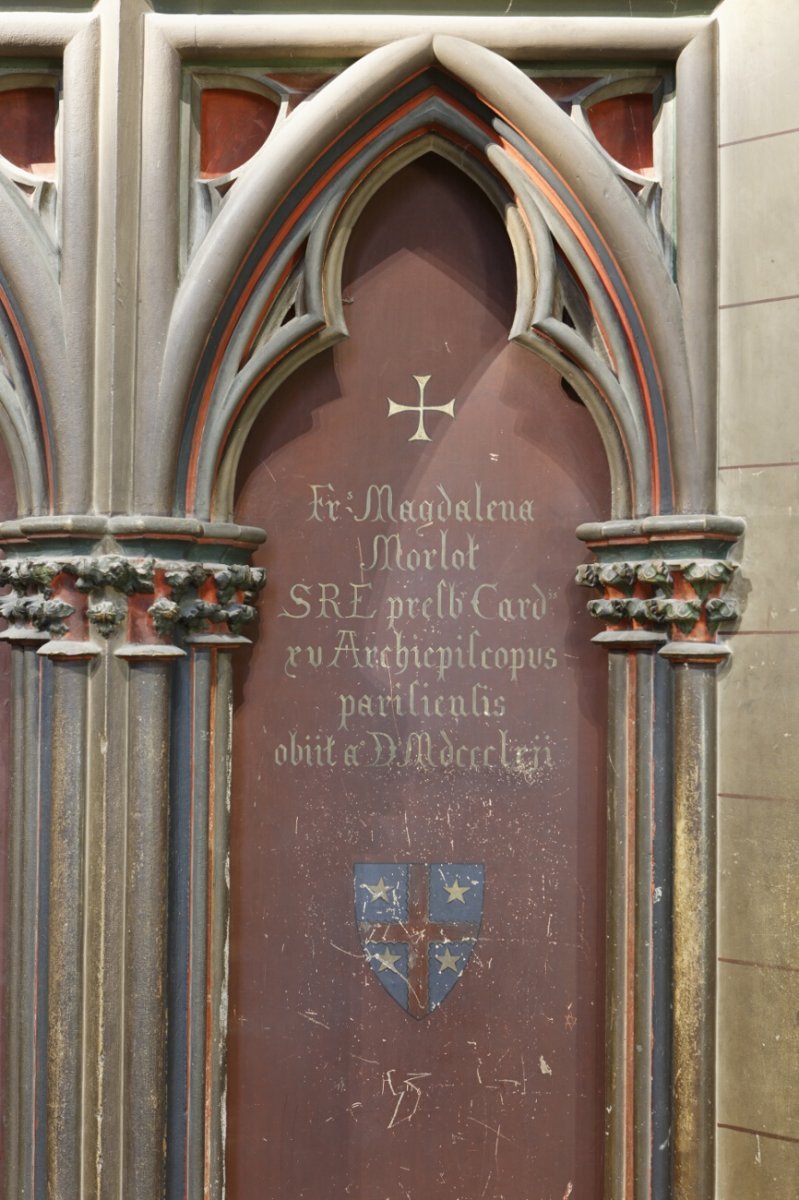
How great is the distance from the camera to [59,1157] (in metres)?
3.77

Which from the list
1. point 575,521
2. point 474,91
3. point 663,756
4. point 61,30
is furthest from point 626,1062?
point 61,30

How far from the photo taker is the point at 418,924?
4.01 meters

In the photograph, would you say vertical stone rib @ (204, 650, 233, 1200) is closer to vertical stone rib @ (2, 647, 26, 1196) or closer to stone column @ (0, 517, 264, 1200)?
stone column @ (0, 517, 264, 1200)

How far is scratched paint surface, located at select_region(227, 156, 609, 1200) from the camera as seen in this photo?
13.1 feet

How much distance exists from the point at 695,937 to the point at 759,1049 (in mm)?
373

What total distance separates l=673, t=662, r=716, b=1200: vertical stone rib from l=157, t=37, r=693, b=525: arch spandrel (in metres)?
0.66

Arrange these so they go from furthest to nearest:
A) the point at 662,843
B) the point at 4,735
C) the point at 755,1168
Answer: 1. the point at 4,735
2. the point at 662,843
3. the point at 755,1168

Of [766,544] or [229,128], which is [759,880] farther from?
[229,128]

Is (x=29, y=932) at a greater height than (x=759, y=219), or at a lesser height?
lesser

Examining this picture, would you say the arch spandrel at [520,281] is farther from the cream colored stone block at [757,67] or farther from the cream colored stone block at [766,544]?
the cream colored stone block at [757,67]

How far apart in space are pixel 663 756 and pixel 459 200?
1.94 metres

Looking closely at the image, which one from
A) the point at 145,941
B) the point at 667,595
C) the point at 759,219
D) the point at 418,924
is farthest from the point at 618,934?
the point at 759,219

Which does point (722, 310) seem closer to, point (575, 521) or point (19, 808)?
point (575, 521)

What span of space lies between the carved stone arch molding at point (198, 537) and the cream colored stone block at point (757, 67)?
0.07m
